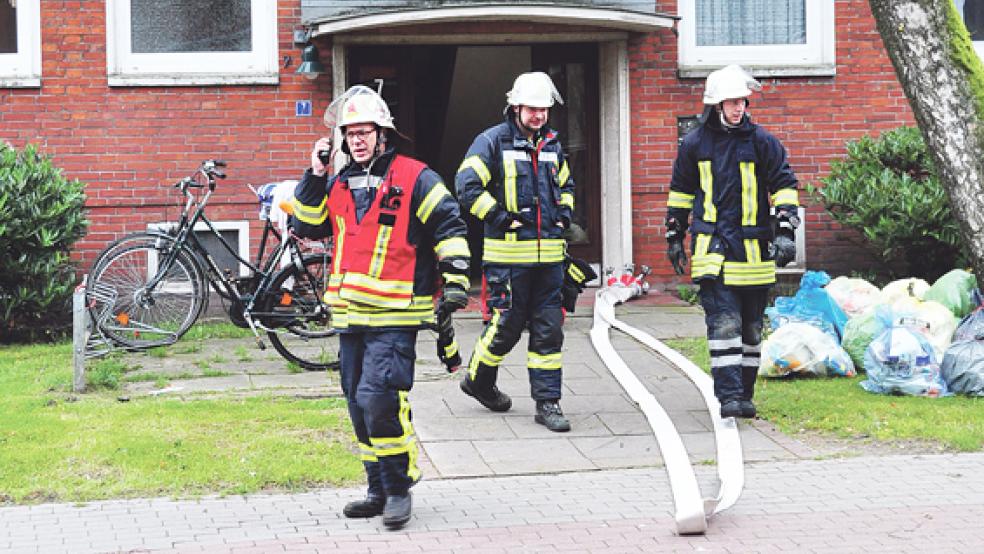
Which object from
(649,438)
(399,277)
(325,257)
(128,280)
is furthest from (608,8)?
(399,277)

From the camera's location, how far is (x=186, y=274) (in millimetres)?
10359

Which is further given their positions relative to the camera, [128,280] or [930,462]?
[128,280]

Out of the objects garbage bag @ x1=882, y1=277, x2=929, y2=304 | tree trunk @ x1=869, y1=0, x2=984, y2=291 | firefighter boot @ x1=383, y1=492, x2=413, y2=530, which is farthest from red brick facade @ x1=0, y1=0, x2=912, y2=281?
tree trunk @ x1=869, y1=0, x2=984, y2=291

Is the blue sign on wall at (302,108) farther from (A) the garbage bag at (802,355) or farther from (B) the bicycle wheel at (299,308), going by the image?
(A) the garbage bag at (802,355)

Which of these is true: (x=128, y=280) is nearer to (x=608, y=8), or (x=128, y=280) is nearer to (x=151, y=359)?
(x=151, y=359)

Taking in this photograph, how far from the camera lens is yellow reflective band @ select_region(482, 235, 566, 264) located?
7.81 metres

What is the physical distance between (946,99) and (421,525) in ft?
9.25

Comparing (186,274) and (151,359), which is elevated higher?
(186,274)

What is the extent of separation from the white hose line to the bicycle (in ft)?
6.81

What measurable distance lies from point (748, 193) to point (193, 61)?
6.38 m

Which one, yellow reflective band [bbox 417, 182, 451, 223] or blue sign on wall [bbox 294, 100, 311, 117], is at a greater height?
blue sign on wall [bbox 294, 100, 311, 117]

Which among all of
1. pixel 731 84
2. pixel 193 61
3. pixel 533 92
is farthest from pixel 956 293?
pixel 193 61

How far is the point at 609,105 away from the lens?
1323cm

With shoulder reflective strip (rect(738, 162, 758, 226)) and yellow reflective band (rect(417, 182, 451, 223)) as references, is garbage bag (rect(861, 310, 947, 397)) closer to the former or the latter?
shoulder reflective strip (rect(738, 162, 758, 226))
